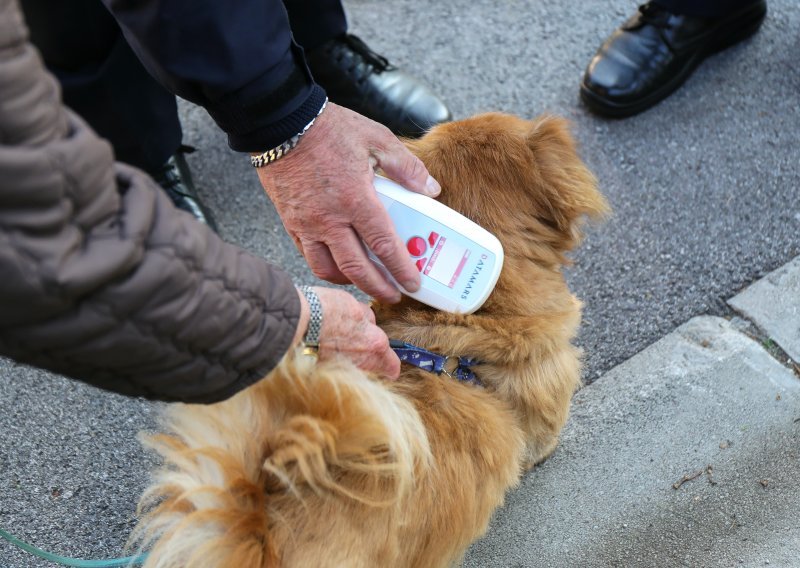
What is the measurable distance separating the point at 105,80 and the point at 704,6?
86.3 inches

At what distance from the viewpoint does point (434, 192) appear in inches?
64.8

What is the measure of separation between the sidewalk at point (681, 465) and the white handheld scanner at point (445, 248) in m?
0.70

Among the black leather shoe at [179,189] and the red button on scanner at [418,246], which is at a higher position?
the red button on scanner at [418,246]

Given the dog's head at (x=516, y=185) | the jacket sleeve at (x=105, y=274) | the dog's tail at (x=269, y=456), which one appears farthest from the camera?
the dog's head at (x=516, y=185)

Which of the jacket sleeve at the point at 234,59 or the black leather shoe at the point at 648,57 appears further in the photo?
the black leather shoe at the point at 648,57

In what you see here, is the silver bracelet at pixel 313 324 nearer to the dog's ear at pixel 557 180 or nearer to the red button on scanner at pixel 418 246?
the red button on scanner at pixel 418 246

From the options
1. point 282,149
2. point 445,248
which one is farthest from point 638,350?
point 282,149

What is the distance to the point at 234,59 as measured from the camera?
1.54 meters

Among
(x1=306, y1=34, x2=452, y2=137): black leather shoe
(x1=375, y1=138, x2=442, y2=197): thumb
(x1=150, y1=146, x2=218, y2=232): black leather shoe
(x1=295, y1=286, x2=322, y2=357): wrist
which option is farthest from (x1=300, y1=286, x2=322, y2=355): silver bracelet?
(x1=306, y1=34, x2=452, y2=137): black leather shoe

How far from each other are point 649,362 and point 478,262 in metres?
0.89

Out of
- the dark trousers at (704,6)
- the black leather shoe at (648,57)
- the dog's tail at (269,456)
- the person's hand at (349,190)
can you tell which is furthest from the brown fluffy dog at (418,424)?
the dark trousers at (704,6)

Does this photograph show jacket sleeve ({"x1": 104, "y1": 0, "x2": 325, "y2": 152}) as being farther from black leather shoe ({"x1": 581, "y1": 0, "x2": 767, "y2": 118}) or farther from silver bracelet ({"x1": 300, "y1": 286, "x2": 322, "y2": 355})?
black leather shoe ({"x1": 581, "y1": 0, "x2": 767, "y2": 118})

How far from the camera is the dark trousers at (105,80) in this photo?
2.06 m

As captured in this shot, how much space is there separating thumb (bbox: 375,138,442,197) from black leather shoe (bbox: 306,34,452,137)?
3.78ft
